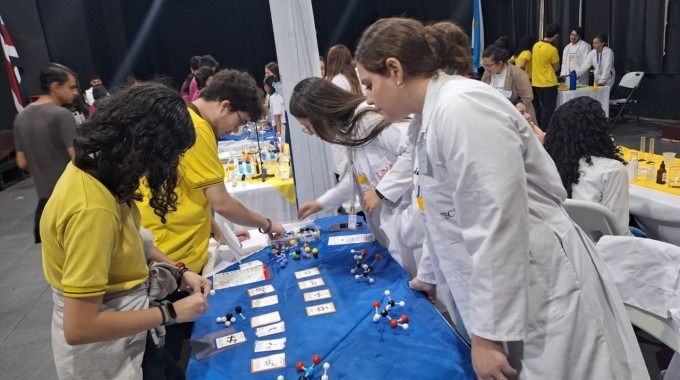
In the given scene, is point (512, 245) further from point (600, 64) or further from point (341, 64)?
point (600, 64)

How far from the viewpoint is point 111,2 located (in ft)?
33.4

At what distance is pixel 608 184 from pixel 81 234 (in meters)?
2.08

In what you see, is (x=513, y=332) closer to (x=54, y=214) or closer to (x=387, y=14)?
(x=54, y=214)

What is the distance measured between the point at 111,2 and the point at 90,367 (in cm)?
1099

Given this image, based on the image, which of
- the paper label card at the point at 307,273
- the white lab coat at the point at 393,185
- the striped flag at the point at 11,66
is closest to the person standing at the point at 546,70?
the white lab coat at the point at 393,185

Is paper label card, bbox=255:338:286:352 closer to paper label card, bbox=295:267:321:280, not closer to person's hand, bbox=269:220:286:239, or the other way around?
paper label card, bbox=295:267:321:280

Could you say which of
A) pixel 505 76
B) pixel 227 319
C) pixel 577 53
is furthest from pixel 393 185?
pixel 577 53

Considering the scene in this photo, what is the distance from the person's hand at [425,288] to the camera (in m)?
1.53

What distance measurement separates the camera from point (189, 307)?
1201 mm

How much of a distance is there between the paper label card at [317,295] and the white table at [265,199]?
5.16 ft

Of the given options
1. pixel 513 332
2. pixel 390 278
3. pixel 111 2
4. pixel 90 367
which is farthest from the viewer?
pixel 111 2

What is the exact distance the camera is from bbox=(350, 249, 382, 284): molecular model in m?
1.70

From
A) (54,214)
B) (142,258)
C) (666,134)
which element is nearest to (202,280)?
(142,258)

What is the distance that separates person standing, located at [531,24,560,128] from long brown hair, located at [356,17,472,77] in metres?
6.20
